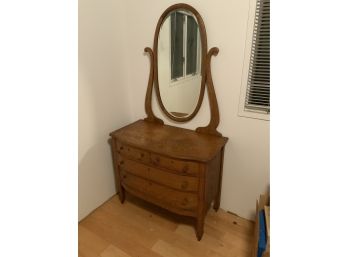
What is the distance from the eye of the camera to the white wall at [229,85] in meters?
1.33

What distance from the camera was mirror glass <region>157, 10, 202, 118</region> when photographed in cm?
146

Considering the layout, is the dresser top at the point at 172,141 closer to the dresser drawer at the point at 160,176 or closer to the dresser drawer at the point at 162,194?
the dresser drawer at the point at 160,176

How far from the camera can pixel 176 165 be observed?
1.38m

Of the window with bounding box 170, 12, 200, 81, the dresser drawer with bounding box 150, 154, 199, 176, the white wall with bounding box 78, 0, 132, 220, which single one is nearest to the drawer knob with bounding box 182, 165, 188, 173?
the dresser drawer with bounding box 150, 154, 199, 176

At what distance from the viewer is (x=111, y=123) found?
1.80 metres

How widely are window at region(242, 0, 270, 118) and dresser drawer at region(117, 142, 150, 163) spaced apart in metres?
0.74

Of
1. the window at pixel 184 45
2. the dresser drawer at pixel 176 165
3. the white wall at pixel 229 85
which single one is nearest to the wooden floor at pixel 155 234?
the white wall at pixel 229 85

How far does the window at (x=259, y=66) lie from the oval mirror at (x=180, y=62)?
31 cm

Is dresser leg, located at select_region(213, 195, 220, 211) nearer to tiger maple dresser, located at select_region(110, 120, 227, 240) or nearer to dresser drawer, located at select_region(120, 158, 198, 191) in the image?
tiger maple dresser, located at select_region(110, 120, 227, 240)

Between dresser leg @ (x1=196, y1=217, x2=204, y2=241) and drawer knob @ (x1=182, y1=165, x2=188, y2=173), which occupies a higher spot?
drawer knob @ (x1=182, y1=165, x2=188, y2=173)
